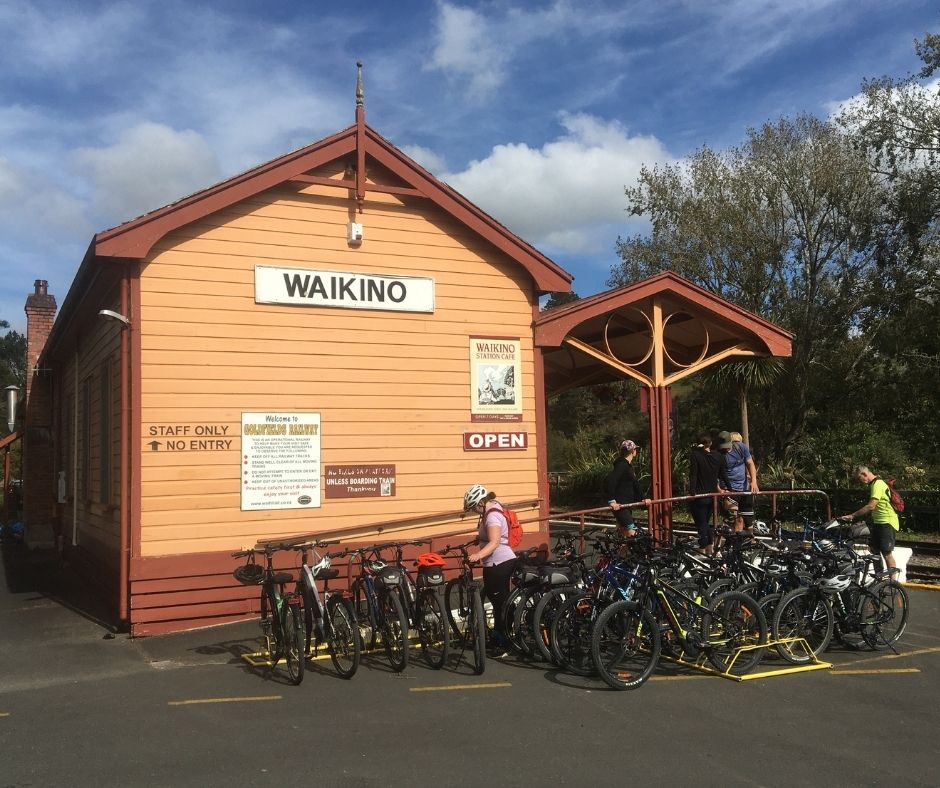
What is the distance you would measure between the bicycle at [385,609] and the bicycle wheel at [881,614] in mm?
4129

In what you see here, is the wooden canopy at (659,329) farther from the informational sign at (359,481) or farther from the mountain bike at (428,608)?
the mountain bike at (428,608)

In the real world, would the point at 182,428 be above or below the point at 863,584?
above

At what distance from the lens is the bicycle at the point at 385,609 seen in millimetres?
7242

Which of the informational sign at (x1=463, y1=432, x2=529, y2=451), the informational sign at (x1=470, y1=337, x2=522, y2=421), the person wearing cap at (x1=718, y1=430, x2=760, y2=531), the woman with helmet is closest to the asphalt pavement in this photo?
the woman with helmet

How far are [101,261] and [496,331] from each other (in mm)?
4510

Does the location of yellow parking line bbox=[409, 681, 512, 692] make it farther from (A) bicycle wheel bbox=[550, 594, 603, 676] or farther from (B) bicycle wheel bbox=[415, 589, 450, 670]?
(A) bicycle wheel bbox=[550, 594, 603, 676]

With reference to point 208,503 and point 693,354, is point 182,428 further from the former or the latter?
point 693,354

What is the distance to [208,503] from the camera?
9.42 m

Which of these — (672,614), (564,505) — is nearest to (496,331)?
(672,614)

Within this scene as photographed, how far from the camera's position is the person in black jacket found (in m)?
11.1

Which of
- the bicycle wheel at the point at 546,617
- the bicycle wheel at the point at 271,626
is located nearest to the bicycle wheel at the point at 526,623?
the bicycle wheel at the point at 546,617

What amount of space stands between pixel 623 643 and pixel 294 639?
8.38ft

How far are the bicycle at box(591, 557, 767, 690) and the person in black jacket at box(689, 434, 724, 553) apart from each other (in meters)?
3.60

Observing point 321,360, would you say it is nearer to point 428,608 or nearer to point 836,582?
point 428,608
